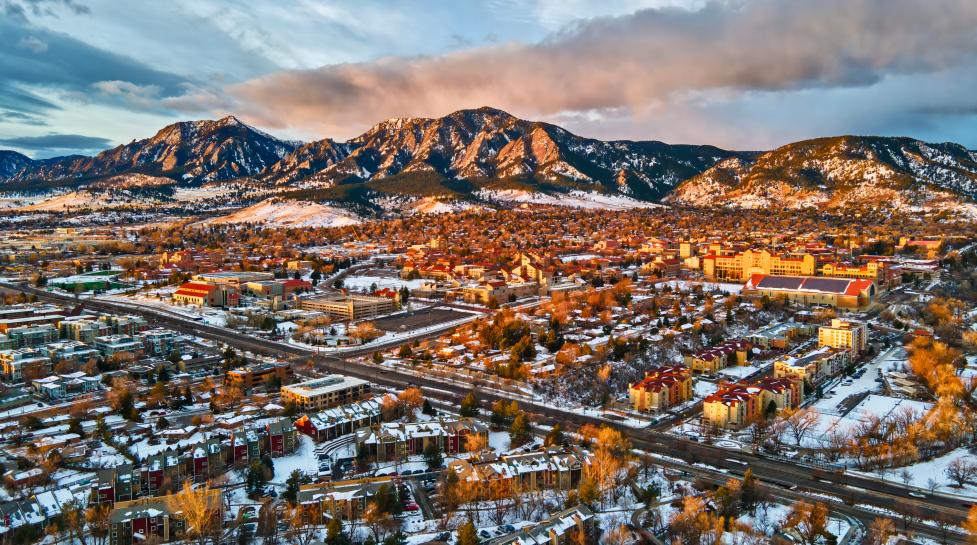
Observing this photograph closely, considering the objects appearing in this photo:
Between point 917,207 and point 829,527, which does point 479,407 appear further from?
point 917,207

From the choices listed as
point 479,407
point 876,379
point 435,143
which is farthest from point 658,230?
point 435,143

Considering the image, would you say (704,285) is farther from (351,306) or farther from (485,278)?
(351,306)

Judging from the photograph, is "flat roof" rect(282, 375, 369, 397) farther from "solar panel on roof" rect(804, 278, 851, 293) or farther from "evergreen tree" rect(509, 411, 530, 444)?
"solar panel on roof" rect(804, 278, 851, 293)

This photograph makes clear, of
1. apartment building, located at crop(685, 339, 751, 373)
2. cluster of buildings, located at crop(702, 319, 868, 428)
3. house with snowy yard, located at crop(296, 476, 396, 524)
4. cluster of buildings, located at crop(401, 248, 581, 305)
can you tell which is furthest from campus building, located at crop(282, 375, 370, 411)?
cluster of buildings, located at crop(401, 248, 581, 305)

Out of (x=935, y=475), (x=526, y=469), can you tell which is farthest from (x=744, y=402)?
(x=526, y=469)

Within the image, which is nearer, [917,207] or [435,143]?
[917,207]

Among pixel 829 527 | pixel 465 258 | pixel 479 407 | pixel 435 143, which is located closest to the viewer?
pixel 829 527

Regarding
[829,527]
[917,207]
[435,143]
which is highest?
[435,143]

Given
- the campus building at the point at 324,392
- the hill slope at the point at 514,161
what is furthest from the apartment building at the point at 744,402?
the hill slope at the point at 514,161
